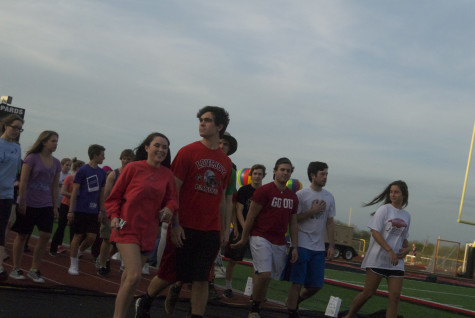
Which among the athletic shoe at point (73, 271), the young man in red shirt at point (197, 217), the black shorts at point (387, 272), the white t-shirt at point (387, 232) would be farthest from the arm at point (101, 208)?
the young man in red shirt at point (197, 217)

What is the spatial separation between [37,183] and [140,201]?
3.42 m

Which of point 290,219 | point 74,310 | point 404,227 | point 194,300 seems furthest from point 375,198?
point 74,310

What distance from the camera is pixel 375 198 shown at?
332 inches

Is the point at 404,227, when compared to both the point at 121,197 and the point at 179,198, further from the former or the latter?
the point at 121,197

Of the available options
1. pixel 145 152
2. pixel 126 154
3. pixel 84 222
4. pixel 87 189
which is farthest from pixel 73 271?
pixel 145 152

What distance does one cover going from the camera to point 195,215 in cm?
586

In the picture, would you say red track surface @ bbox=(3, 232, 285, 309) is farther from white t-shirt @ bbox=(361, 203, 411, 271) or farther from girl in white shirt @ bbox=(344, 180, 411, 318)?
white t-shirt @ bbox=(361, 203, 411, 271)

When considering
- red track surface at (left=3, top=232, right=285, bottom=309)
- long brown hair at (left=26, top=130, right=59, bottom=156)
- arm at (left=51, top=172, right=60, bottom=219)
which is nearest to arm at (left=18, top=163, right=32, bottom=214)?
long brown hair at (left=26, top=130, right=59, bottom=156)

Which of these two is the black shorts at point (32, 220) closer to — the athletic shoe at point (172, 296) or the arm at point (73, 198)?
the arm at point (73, 198)

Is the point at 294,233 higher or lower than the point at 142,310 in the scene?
higher

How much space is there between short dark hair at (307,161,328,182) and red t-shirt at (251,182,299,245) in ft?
1.82

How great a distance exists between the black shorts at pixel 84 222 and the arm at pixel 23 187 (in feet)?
6.88

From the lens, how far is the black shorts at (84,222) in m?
10.3

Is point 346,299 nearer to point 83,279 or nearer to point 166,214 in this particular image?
point 83,279
